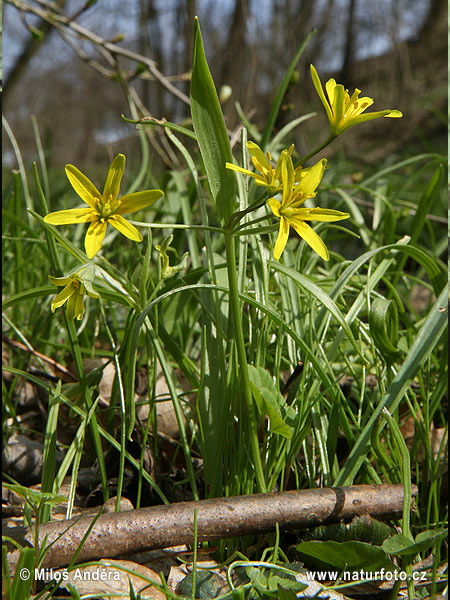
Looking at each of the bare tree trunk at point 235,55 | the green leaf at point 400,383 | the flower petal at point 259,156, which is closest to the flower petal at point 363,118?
the flower petal at point 259,156

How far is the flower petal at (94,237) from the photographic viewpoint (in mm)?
749

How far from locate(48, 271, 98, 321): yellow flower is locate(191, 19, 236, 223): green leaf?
0.74 feet

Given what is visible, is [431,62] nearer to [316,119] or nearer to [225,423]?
[316,119]

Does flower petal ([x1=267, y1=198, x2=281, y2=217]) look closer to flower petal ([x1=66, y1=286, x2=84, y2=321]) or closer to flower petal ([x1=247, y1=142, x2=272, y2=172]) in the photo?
flower petal ([x1=247, y1=142, x2=272, y2=172])

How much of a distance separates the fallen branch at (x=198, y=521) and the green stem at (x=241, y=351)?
0.19 ft

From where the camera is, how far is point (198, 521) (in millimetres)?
883

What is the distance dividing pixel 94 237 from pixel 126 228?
0.05 meters

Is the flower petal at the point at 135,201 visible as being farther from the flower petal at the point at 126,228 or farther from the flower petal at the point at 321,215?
the flower petal at the point at 321,215

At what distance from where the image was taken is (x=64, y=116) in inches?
450

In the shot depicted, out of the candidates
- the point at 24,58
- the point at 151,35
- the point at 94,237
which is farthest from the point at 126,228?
the point at 24,58

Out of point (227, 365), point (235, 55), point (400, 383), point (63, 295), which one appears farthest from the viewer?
point (235, 55)

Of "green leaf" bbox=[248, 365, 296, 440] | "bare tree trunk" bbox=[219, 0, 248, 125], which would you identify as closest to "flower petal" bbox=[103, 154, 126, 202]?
"green leaf" bbox=[248, 365, 296, 440]

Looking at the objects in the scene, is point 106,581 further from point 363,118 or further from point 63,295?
point 363,118

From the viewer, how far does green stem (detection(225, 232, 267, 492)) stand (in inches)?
31.6
